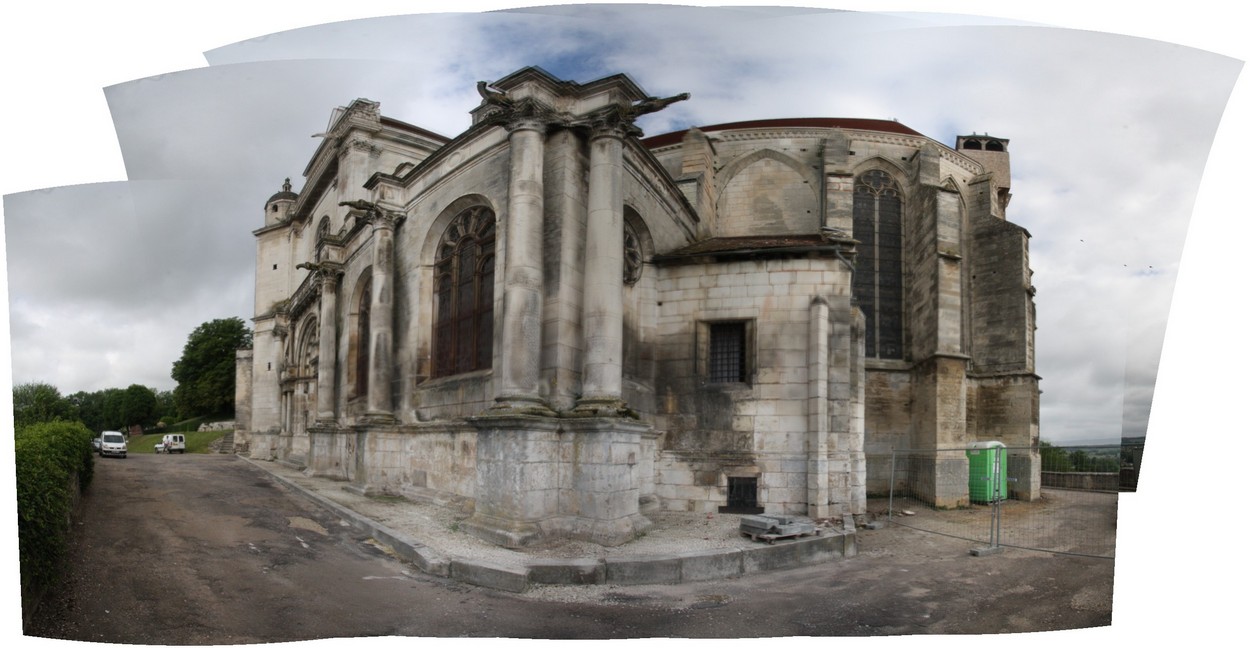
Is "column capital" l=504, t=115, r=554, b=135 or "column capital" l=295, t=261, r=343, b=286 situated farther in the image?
"column capital" l=295, t=261, r=343, b=286

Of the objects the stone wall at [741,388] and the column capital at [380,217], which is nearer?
the stone wall at [741,388]

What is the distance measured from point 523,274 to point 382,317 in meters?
6.59

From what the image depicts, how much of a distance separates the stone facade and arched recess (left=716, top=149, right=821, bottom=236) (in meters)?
0.09

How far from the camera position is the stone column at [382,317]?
46.8ft

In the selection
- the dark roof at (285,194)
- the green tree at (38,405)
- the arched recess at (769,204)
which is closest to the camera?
the green tree at (38,405)

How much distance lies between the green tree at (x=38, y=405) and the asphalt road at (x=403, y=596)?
115 cm

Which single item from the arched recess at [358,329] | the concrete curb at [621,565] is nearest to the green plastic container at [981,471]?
the concrete curb at [621,565]

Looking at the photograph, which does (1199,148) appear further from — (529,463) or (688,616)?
(529,463)

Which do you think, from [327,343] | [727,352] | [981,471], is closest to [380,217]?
[327,343]

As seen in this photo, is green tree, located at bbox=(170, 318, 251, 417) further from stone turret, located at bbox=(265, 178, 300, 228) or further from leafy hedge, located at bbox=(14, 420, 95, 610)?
stone turret, located at bbox=(265, 178, 300, 228)

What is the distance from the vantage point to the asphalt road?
3.85 meters

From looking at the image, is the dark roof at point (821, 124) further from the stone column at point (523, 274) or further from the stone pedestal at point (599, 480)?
the stone pedestal at point (599, 480)

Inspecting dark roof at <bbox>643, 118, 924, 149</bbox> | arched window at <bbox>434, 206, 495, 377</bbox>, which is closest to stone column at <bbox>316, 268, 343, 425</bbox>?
arched window at <bbox>434, 206, 495, 377</bbox>

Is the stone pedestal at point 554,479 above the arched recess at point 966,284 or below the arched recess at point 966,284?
below
